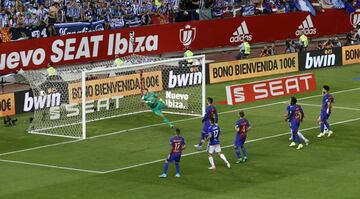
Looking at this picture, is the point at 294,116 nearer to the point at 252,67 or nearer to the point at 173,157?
the point at 173,157

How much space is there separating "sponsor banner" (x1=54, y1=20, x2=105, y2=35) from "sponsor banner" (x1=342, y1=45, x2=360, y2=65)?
→ 1536 cm

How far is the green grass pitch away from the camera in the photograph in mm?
31062

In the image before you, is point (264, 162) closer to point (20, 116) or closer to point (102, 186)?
point (102, 186)

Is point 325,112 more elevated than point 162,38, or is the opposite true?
point 325,112

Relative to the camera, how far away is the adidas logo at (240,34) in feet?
212

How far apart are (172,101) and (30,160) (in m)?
11.5

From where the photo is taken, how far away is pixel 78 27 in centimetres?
5628

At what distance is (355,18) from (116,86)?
31.3m

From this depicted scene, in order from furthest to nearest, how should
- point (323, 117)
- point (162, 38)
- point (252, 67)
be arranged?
point (162, 38), point (252, 67), point (323, 117)

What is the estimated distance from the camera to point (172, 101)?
46625 mm

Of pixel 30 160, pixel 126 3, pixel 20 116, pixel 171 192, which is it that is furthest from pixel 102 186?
pixel 126 3

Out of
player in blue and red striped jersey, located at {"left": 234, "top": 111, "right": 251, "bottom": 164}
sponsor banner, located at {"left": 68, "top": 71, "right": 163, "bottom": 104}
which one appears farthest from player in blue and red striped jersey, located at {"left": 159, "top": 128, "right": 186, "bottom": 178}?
sponsor banner, located at {"left": 68, "top": 71, "right": 163, "bottom": 104}

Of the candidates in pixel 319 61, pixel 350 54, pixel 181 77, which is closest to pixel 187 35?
pixel 319 61

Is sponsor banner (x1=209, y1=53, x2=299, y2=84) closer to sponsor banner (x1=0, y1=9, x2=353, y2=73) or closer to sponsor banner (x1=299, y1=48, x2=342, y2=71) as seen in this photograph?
sponsor banner (x1=299, y1=48, x2=342, y2=71)
